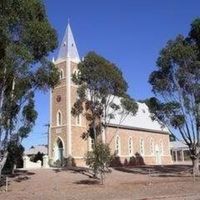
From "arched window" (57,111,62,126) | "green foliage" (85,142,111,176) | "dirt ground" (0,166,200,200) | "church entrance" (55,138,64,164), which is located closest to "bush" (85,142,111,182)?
"green foliage" (85,142,111,176)

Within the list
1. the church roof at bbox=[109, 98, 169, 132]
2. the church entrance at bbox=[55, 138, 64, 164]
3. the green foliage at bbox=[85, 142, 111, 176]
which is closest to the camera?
the green foliage at bbox=[85, 142, 111, 176]

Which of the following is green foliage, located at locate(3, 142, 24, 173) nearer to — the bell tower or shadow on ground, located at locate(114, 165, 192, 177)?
the bell tower

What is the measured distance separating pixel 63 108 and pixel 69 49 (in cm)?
815

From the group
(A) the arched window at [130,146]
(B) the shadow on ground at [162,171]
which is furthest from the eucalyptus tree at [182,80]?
(A) the arched window at [130,146]

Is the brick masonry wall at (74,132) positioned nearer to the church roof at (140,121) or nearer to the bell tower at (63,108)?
the bell tower at (63,108)

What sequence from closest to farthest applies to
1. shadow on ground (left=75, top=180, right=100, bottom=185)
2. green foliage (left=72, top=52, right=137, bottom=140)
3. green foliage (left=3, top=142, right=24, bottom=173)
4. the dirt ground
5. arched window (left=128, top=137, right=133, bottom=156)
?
1. the dirt ground
2. shadow on ground (left=75, top=180, right=100, bottom=185)
3. green foliage (left=3, top=142, right=24, bottom=173)
4. green foliage (left=72, top=52, right=137, bottom=140)
5. arched window (left=128, top=137, right=133, bottom=156)

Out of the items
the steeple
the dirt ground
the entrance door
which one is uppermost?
the steeple

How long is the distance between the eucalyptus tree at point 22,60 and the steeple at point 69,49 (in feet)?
86.4

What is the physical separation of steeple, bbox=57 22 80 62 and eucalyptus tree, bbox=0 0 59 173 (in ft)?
86.4

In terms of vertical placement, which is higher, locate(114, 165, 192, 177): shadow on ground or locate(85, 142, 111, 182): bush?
locate(85, 142, 111, 182): bush

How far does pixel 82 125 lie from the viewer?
54.7 metres

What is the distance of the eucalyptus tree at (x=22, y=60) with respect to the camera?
25.2m

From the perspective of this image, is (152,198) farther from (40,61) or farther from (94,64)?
(94,64)

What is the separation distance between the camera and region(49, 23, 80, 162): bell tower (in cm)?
5316
